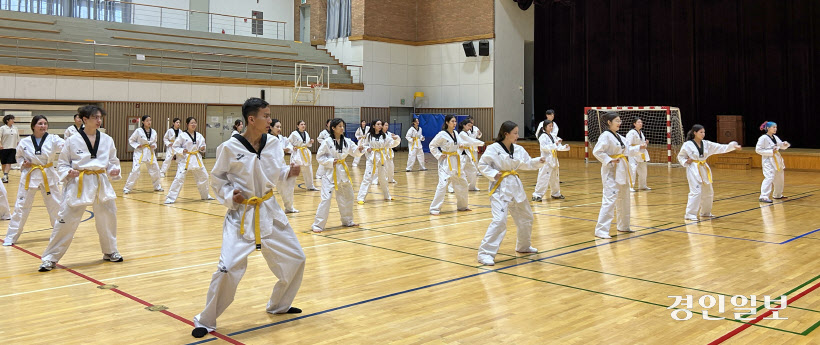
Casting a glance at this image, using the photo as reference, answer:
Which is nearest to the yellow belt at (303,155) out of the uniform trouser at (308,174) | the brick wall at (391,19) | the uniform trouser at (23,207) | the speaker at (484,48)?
the uniform trouser at (308,174)

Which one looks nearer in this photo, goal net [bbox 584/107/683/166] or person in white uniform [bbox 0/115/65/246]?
person in white uniform [bbox 0/115/65/246]

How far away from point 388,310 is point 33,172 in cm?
580

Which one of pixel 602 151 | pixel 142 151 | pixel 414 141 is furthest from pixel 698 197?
pixel 142 151

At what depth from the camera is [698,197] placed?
10.0 meters

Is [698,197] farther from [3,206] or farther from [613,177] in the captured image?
[3,206]

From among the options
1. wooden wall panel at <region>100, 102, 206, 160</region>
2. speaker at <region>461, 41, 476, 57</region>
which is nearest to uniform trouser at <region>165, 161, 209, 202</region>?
wooden wall panel at <region>100, 102, 206, 160</region>

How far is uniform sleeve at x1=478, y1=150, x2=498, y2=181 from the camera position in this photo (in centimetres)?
699

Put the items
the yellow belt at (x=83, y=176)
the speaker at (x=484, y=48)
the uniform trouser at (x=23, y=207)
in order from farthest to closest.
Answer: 1. the speaker at (x=484, y=48)
2. the uniform trouser at (x=23, y=207)
3. the yellow belt at (x=83, y=176)

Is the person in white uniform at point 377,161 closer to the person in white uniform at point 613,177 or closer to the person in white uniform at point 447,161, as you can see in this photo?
the person in white uniform at point 447,161

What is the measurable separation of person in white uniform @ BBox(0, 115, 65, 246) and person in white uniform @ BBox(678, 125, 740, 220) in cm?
904

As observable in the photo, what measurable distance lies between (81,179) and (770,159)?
11.8 metres

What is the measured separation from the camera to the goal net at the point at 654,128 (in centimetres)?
2236

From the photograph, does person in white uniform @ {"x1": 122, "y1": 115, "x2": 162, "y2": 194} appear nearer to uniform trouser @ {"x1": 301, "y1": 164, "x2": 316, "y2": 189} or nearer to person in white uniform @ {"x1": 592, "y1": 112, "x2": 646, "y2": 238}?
uniform trouser @ {"x1": 301, "y1": 164, "x2": 316, "y2": 189}

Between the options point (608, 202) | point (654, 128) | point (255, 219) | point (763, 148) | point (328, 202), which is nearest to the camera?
point (255, 219)
